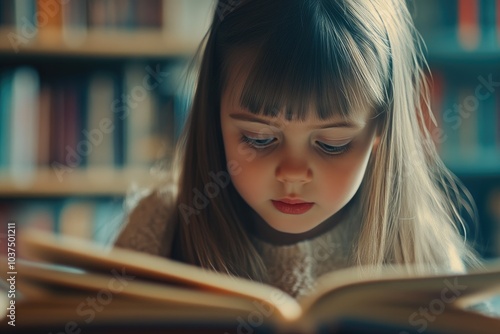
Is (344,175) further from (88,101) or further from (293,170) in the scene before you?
(88,101)

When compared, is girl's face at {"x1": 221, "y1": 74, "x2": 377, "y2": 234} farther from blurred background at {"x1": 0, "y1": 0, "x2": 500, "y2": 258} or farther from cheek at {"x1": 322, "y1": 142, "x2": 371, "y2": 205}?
blurred background at {"x1": 0, "y1": 0, "x2": 500, "y2": 258}

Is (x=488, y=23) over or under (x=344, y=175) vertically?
over

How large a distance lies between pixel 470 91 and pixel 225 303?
3.83 feet

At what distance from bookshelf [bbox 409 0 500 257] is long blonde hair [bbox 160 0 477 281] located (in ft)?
1.93

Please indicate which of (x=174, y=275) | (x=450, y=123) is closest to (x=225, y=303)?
(x=174, y=275)

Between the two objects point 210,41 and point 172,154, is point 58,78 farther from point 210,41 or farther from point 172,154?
point 210,41

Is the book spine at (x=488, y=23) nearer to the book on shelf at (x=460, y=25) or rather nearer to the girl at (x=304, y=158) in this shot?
the book on shelf at (x=460, y=25)

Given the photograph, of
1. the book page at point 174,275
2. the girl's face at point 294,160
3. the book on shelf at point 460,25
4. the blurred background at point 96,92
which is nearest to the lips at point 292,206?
the girl's face at point 294,160

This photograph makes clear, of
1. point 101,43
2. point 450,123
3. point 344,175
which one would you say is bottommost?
point 344,175

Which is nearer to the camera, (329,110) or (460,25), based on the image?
(329,110)

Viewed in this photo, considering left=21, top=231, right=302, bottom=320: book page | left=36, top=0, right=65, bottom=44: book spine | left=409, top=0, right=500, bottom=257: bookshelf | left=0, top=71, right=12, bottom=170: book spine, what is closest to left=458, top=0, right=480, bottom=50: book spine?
left=409, top=0, right=500, bottom=257: bookshelf

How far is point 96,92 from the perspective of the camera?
135 cm

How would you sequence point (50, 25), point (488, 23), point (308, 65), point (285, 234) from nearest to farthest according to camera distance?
point (308, 65) → point (285, 234) → point (50, 25) → point (488, 23)

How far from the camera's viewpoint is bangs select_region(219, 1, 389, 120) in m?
0.66
